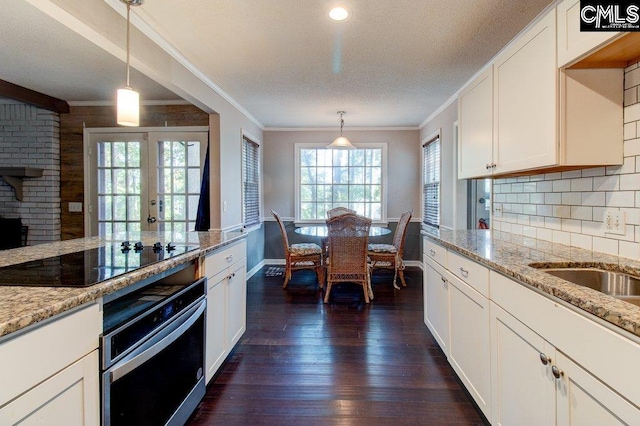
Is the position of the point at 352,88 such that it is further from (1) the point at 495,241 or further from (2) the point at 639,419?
(2) the point at 639,419

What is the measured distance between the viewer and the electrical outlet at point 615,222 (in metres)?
1.51

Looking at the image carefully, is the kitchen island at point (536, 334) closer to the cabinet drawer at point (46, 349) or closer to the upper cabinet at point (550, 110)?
the upper cabinet at point (550, 110)

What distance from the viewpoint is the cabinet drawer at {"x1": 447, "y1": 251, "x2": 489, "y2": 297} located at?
159cm

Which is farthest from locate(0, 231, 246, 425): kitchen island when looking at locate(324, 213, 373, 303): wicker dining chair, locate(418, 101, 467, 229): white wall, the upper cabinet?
locate(418, 101, 467, 229): white wall

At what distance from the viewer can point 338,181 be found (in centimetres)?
566

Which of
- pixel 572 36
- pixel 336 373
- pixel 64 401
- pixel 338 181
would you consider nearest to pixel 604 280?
pixel 572 36

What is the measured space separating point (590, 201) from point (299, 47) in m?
2.16

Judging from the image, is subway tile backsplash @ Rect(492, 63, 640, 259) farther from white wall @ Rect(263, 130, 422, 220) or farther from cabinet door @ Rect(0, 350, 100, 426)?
white wall @ Rect(263, 130, 422, 220)

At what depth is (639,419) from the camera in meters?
0.75

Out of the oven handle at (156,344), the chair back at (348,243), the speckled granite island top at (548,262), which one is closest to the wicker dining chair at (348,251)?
the chair back at (348,243)

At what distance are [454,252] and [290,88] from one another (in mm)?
2481

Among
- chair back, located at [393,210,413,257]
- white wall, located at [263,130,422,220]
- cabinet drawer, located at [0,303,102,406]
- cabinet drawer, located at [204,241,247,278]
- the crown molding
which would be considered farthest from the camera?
white wall, located at [263,130,422,220]

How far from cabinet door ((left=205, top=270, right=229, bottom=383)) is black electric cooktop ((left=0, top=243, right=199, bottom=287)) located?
324 millimetres

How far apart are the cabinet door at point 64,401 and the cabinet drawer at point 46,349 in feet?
0.07
